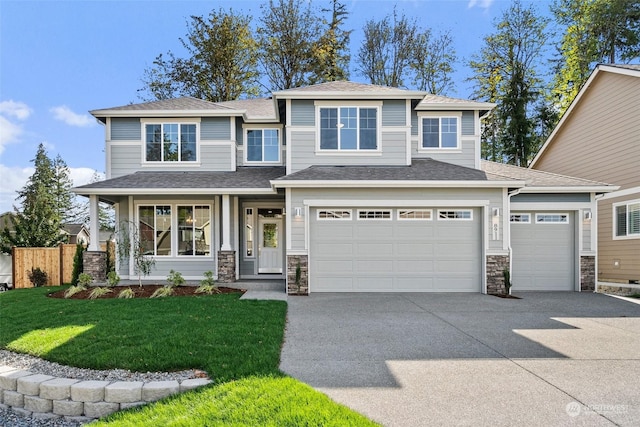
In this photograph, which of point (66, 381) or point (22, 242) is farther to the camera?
point (22, 242)

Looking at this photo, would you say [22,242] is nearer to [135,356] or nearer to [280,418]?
[135,356]

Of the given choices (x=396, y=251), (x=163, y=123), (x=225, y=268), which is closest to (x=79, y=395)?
(x=225, y=268)

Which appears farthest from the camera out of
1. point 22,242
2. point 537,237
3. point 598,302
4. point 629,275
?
point 22,242

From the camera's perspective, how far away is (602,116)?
14211mm

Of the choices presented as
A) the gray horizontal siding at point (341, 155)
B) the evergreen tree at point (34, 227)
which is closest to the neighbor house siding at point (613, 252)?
the gray horizontal siding at point (341, 155)

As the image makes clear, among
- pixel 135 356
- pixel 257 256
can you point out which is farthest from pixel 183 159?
pixel 135 356

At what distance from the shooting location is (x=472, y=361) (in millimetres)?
5023

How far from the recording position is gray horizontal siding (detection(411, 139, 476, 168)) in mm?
13305

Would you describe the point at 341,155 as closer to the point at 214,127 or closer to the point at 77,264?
the point at 214,127

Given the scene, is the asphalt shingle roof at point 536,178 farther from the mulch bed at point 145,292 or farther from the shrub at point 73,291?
the shrub at point 73,291

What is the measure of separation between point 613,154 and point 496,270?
7038mm

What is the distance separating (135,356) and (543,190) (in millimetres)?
11369

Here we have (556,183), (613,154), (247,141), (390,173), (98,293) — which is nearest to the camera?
(98,293)

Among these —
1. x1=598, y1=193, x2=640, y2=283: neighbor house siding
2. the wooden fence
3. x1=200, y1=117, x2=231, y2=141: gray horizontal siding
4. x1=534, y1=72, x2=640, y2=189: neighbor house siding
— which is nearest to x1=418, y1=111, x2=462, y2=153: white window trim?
x1=534, y1=72, x2=640, y2=189: neighbor house siding
